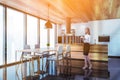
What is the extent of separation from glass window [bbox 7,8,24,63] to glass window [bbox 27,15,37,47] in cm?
44

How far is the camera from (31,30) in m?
6.21

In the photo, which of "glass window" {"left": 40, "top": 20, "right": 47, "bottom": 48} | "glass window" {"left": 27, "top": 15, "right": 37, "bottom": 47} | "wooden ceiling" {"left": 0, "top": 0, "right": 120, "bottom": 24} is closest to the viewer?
"wooden ceiling" {"left": 0, "top": 0, "right": 120, "bottom": 24}

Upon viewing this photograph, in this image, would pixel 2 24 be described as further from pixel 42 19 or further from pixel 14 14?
pixel 42 19

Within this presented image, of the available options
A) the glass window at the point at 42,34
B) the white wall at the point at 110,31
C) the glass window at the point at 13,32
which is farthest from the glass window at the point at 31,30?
the white wall at the point at 110,31

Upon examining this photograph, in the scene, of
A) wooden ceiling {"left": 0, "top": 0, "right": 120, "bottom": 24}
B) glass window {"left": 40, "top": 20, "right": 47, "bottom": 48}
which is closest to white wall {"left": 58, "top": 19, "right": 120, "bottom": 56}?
wooden ceiling {"left": 0, "top": 0, "right": 120, "bottom": 24}

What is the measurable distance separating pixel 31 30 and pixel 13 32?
1207 millimetres

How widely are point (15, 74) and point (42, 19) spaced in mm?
3759

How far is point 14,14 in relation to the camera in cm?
515

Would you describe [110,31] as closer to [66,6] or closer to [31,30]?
[66,6]

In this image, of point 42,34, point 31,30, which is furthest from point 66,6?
point 42,34

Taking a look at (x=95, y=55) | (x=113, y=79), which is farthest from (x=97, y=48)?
(x=113, y=79)

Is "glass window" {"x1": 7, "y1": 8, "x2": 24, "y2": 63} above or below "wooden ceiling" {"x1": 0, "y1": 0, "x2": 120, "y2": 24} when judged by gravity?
below

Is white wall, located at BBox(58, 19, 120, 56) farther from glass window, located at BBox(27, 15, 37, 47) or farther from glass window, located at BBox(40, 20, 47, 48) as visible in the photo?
glass window, located at BBox(27, 15, 37, 47)

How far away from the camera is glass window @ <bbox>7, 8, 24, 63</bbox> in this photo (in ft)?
15.9
